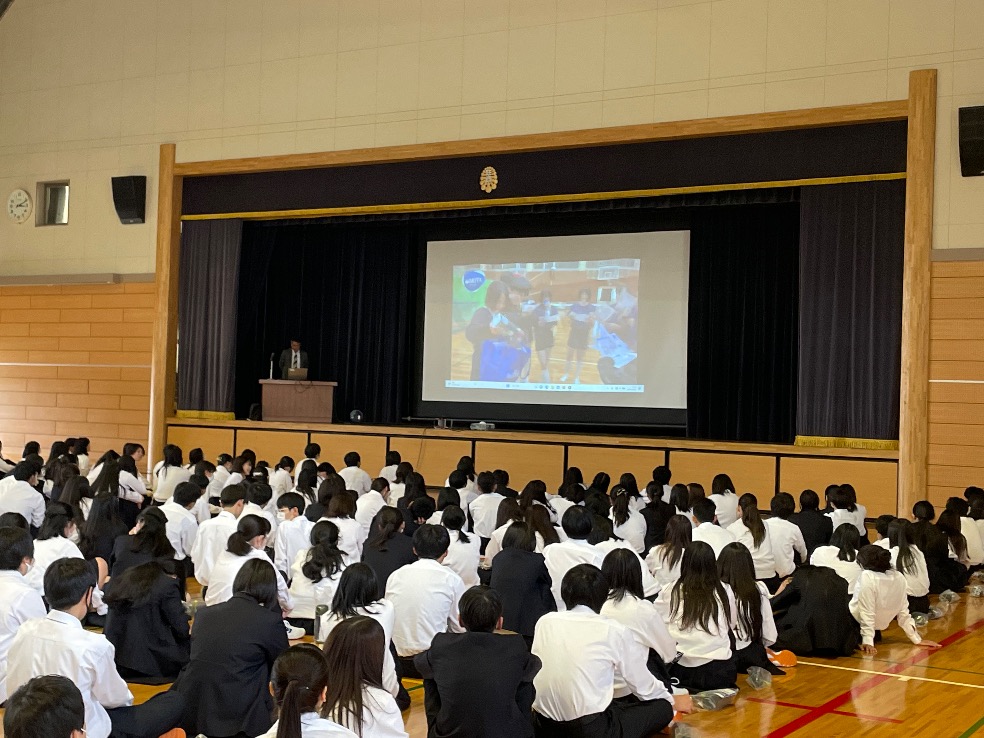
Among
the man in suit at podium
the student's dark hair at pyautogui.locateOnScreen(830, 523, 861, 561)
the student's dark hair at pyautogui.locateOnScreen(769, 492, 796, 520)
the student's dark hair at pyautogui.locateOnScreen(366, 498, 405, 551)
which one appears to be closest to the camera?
the student's dark hair at pyautogui.locateOnScreen(366, 498, 405, 551)

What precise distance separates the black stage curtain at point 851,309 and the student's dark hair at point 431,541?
6701mm

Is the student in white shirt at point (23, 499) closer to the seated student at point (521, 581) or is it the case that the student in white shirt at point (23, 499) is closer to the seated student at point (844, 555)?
the seated student at point (521, 581)

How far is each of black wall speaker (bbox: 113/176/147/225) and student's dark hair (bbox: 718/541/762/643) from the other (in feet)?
38.1

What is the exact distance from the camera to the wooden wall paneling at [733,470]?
37.3 feet

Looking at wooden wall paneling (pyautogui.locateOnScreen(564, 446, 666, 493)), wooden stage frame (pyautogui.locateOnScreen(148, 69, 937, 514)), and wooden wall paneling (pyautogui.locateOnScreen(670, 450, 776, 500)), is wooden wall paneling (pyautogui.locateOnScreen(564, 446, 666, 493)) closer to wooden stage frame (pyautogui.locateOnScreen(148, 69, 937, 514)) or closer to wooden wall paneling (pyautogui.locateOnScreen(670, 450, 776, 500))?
wooden stage frame (pyautogui.locateOnScreen(148, 69, 937, 514))

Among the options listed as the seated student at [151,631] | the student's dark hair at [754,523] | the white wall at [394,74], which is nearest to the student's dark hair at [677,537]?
the student's dark hair at [754,523]

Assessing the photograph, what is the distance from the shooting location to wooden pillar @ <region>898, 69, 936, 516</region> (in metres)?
10.6

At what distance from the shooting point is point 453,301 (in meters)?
14.8

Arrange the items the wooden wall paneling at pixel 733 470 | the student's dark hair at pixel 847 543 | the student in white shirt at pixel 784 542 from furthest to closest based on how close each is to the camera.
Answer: the wooden wall paneling at pixel 733 470 < the student in white shirt at pixel 784 542 < the student's dark hair at pixel 847 543

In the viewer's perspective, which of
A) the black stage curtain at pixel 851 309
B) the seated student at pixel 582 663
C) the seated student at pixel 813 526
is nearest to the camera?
the seated student at pixel 582 663

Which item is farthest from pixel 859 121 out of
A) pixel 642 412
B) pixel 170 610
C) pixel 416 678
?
pixel 170 610

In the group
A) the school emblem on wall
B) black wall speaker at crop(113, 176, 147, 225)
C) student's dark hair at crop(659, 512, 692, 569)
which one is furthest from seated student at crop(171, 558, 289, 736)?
black wall speaker at crop(113, 176, 147, 225)

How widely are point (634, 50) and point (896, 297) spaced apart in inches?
153

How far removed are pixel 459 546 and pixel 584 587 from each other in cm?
260
